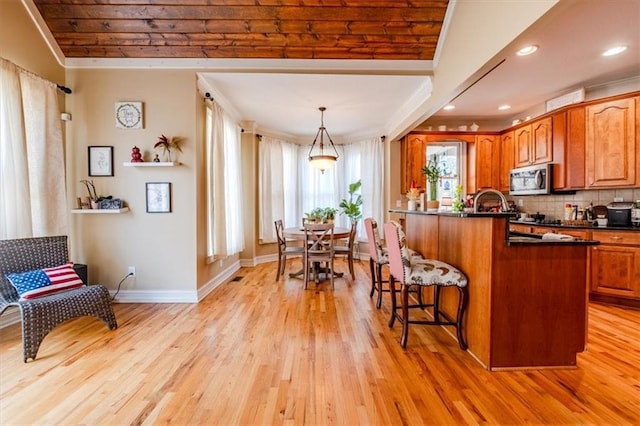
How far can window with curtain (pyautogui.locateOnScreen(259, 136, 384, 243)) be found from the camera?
5.66 meters

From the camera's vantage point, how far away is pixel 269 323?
9.20 ft

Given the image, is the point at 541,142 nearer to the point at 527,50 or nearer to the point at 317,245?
the point at 527,50

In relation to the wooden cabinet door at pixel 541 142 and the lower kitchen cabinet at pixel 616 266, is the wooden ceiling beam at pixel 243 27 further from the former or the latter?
the lower kitchen cabinet at pixel 616 266

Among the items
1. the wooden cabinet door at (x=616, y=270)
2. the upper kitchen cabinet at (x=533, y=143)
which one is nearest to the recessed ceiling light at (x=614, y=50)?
the upper kitchen cabinet at (x=533, y=143)

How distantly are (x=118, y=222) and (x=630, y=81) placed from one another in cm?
632

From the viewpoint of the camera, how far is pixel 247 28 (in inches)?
121

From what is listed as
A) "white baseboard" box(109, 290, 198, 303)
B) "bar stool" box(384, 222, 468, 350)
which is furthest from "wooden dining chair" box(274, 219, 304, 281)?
"bar stool" box(384, 222, 468, 350)

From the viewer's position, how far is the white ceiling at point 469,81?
7.84ft

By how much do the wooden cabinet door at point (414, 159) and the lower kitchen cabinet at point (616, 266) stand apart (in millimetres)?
2404

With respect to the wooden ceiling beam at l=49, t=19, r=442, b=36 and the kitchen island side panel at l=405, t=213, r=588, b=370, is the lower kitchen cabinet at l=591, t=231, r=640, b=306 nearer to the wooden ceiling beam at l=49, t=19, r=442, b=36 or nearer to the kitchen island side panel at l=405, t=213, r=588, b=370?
the kitchen island side panel at l=405, t=213, r=588, b=370

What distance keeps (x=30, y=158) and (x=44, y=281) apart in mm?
1337

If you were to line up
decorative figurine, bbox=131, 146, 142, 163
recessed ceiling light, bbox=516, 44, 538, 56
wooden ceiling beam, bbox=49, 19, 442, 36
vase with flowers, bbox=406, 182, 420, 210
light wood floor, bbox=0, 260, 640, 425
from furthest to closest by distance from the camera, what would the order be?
vase with flowers, bbox=406, 182, 420, 210 → decorative figurine, bbox=131, 146, 142, 163 → wooden ceiling beam, bbox=49, 19, 442, 36 → recessed ceiling light, bbox=516, 44, 538, 56 → light wood floor, bbox=0, 260, 640, 425

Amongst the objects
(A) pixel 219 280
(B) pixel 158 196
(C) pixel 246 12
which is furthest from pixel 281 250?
(C) pixel 246 12

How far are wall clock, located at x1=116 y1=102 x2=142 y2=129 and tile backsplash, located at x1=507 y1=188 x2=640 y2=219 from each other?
5.77 m
